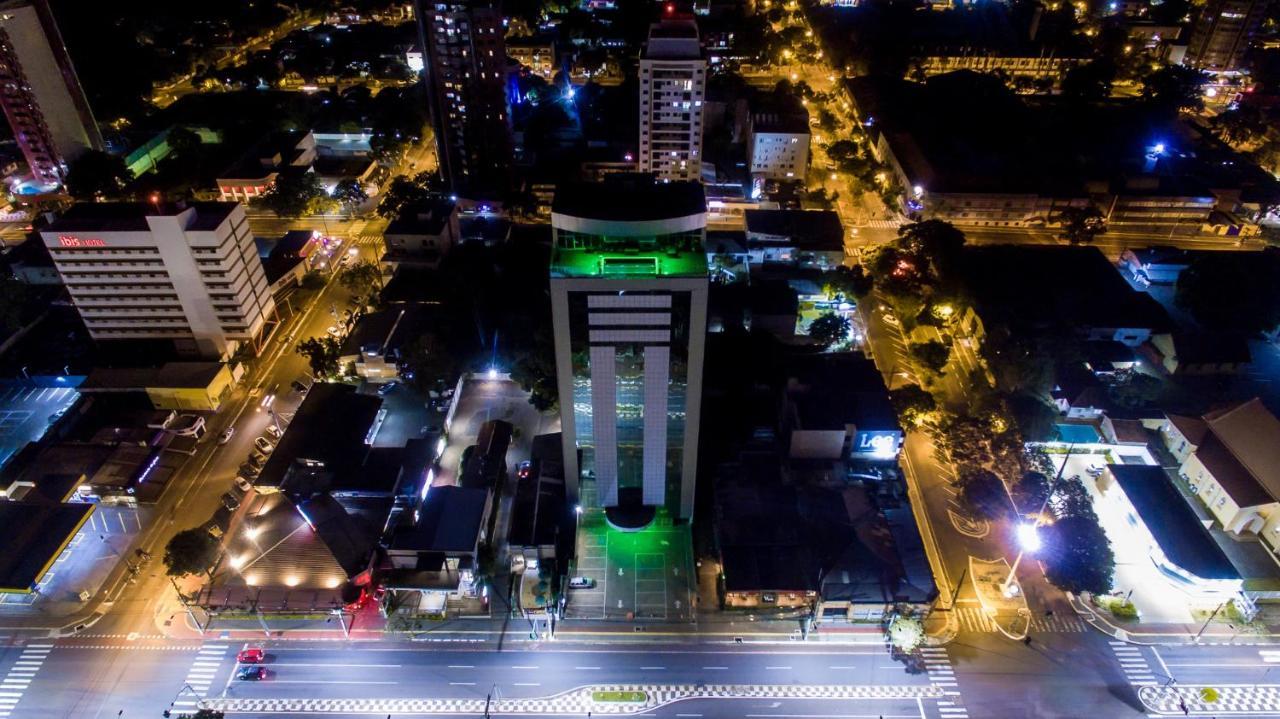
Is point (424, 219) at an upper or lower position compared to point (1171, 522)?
upper

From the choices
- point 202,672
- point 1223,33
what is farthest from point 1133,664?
point 1223,33

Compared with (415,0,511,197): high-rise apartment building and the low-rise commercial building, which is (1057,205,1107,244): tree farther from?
(415,0,511,197): high-rise apartment building

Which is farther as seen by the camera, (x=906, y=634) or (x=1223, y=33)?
(x=1223, y=33)

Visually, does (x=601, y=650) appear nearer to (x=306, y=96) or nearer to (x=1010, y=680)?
(x=1010, y=680)

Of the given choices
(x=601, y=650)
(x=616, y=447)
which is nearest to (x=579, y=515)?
(x=616, y=447)

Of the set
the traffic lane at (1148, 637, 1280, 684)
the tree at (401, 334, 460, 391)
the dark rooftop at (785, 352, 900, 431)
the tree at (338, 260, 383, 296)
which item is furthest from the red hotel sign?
the traffic lane at (1148, 637, 1280, 684)

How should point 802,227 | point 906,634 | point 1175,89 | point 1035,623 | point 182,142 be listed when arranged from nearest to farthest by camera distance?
point 906,634 → point 1035,623 → point 802,227 → point 182,142 → point 1175,89

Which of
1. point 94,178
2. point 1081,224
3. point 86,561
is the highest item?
point 94,178

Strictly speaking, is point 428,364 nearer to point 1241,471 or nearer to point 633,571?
point 633,571

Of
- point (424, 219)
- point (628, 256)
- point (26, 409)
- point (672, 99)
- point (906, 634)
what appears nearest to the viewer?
point (628, 256)
